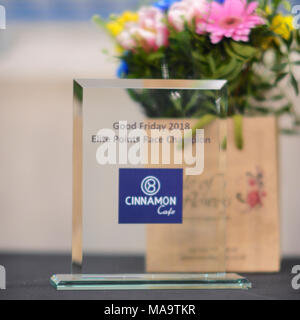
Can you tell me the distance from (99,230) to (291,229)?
2.01 feet

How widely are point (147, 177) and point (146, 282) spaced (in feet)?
0.44

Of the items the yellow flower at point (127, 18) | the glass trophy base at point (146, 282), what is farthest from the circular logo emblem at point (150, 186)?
the yellow flower at point (127, 18)

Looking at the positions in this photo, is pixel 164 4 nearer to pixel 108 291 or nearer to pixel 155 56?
pixel 155 56

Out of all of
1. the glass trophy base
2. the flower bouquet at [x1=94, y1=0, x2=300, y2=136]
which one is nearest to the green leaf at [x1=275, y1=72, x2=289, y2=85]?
the flower bouquet at [x1=94, y1=0, x2=300, y2=136]

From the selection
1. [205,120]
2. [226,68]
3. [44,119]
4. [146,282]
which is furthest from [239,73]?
[44,119]

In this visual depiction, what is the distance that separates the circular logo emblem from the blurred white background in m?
0.28

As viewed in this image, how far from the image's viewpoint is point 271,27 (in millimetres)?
701

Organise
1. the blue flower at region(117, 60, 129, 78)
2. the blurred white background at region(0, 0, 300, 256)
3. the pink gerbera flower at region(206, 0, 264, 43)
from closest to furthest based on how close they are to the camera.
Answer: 1. the pink gerbera flower at region(206, 0, 264, 43)
2. the blue flower at region(117, 60, 129, 78)
3. the blurred white background at region(0, 0, 300, 256)

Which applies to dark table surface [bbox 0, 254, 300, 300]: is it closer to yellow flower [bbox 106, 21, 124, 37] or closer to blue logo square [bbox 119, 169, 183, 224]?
blue logo square [bbox 119, 169, 183, 224]

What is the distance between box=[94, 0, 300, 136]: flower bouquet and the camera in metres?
0.67

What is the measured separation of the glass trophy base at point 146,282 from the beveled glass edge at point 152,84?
249mm

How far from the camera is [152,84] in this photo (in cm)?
61

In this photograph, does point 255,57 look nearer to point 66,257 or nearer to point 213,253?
point 213,253
